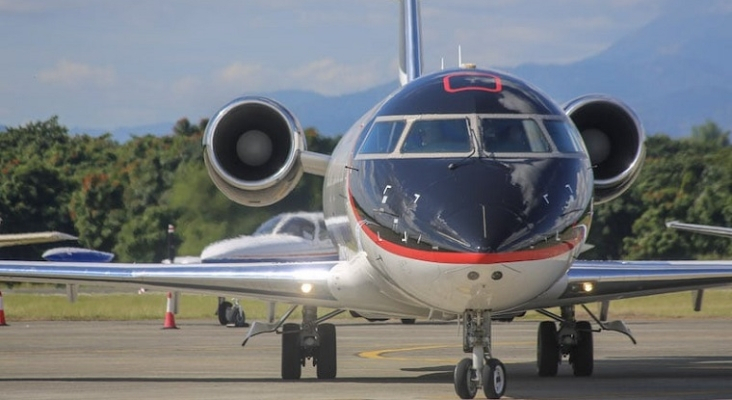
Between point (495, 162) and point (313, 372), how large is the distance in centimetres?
583

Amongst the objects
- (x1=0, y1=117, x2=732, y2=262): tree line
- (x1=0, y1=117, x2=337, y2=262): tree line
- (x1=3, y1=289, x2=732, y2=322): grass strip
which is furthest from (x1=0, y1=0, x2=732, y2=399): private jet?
(x1=0, y1=117, x2=732, y2=262): tree line

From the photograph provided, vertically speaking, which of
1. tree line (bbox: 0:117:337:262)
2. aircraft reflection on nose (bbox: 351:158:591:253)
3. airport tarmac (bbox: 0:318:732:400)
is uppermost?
tree line (bbox: 0:117:337:262)

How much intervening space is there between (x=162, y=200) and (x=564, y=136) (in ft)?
119

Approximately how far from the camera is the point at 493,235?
11.8 metres

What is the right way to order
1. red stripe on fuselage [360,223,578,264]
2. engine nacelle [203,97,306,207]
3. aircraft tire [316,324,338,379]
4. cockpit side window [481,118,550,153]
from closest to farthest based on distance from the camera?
1. red stripe on fuselage [360,223,578,264]
2. cockpit side window [481,118,550,153]
3. aircraft tire [316,324,338,379]
4. engine nacelle [203,97,306,207]

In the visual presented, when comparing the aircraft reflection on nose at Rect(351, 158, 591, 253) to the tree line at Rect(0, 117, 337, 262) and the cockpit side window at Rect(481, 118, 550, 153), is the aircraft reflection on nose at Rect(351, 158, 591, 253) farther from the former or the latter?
the tree line at Rect(0, 117, 337, 262)

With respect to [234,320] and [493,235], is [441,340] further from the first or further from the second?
[493,235]

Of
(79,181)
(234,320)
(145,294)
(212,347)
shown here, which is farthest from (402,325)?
(79,181)

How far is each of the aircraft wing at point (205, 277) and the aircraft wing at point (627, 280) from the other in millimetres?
2308

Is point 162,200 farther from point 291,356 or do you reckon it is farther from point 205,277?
point 205,277

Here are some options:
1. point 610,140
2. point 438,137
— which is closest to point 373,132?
point 438,137

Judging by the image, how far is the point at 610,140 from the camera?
1655 centimetres

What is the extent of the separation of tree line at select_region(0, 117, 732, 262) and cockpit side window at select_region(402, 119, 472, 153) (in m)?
28.1

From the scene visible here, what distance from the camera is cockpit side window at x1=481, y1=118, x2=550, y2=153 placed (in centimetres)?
1296
